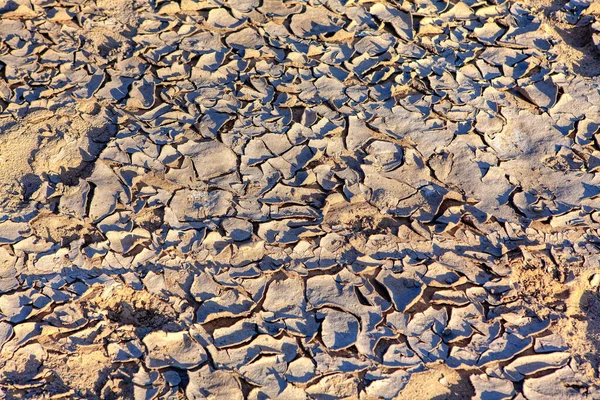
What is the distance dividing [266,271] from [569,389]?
2.97 feet

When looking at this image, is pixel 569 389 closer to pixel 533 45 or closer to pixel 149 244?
pixel 149 244

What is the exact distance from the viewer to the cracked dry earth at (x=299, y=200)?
1.61 metres

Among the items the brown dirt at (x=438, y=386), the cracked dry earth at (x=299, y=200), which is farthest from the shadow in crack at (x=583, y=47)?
the brown dirt at (x=438, y=386)

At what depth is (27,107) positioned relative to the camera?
2.11m

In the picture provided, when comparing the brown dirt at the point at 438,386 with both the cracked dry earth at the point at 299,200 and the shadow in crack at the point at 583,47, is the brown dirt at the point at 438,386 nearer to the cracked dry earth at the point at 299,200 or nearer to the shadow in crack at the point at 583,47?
the cracked dry earth at the point at 299,200

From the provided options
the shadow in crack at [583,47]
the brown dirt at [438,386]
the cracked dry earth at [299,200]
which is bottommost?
the brown dirt at [438,386]

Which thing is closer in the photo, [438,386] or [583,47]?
[438,386]

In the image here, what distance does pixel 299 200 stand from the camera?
1904mm

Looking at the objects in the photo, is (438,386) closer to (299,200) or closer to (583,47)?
(299,200)

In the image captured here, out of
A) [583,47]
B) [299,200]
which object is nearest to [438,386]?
[299,200]

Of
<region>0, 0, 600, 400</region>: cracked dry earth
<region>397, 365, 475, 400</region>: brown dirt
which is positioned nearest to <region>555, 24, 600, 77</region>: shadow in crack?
<region>0, 0, 600, 400</region>: cracked dry earth

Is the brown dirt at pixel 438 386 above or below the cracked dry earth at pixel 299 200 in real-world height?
below

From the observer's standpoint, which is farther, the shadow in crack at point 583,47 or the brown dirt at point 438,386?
the shadow in crack at point 583,47

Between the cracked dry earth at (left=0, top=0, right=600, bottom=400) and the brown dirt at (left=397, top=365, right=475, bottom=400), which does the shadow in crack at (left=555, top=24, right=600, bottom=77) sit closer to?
the cracked dry earth at (left=0, top=0, right=600, bottom=400)
